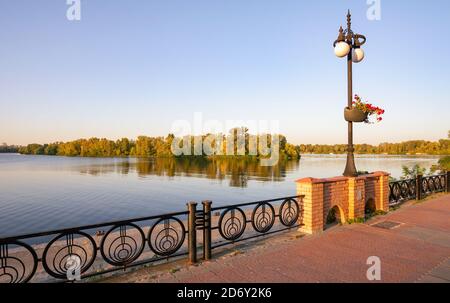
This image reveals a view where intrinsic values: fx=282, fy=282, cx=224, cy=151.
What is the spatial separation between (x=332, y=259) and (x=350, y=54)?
21.1 ft

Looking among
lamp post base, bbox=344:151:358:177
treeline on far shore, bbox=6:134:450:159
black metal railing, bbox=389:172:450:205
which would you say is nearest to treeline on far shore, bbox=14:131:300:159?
treeline on far shore, bbox=6:134:450:159

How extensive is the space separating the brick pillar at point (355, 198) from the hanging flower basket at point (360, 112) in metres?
1.83

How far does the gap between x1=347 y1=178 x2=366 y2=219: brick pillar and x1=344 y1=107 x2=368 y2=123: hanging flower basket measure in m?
1.79

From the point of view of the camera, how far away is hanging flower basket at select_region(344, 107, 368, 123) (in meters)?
8.40

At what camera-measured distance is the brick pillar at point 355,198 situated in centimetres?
822

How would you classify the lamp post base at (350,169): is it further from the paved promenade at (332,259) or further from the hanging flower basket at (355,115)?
the paved promenade at (332,259)

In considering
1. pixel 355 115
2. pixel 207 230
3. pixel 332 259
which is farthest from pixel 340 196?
pixel 207 230

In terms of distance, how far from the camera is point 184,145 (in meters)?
110

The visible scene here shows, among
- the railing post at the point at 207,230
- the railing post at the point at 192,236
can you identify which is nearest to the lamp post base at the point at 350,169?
the railing post at the point at 207,230

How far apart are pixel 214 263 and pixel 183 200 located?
1869 cm

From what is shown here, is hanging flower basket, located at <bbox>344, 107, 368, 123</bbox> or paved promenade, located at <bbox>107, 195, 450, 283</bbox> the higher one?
hanging flower basket, located at <bbox>344, 107, 368, 123</bbox>

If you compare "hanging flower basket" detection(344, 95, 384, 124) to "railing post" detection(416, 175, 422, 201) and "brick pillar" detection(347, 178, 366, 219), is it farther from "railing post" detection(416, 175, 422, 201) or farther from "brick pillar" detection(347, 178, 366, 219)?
"railing post" detection(416, 175, 422, 201)
